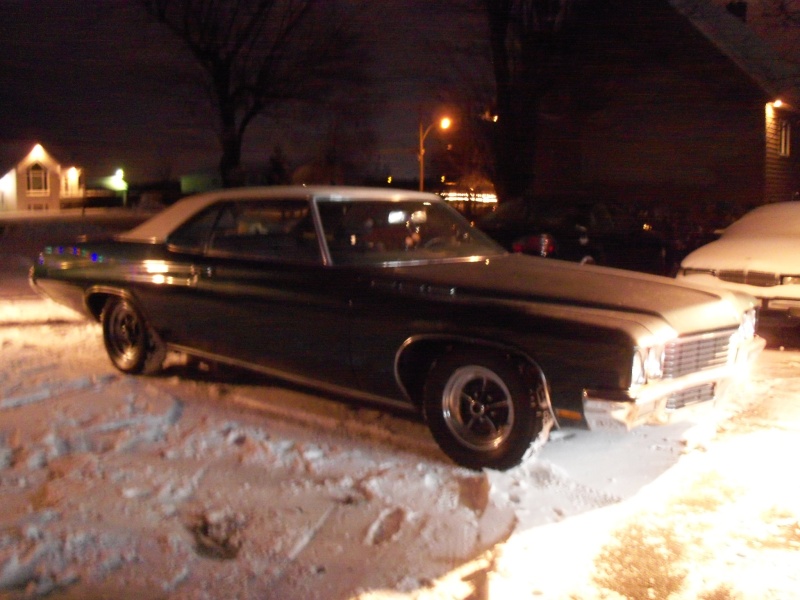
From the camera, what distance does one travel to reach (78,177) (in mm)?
58281

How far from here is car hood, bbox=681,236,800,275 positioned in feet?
26.8

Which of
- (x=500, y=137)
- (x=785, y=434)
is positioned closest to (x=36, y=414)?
(x=785, y=434)

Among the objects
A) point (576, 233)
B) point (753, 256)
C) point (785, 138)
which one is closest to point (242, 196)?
point (753, 256)

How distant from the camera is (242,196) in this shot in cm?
593

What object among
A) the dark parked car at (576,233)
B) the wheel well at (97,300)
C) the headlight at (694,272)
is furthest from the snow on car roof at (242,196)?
the dark parked car at (576,233)

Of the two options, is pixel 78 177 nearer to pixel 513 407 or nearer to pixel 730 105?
pixel 730 105

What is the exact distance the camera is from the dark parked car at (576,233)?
1119 centimetres

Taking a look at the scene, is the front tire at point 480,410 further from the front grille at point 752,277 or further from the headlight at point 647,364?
the front grille at point 752,277

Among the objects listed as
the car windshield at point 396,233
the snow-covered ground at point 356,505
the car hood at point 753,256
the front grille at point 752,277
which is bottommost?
the snow-covered ground at point 356,505

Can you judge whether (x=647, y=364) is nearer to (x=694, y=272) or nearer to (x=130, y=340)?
(x=130, y=340)

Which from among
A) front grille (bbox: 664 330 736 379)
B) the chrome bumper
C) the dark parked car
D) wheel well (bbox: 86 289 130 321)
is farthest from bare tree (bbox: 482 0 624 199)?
the chrome bumper

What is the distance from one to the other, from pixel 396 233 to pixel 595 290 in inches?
58.7

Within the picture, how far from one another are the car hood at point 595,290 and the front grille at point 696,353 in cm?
6

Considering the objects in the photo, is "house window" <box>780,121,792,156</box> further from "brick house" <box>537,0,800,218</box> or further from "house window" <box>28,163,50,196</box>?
"house window" <box>28,163,50,196</box>
